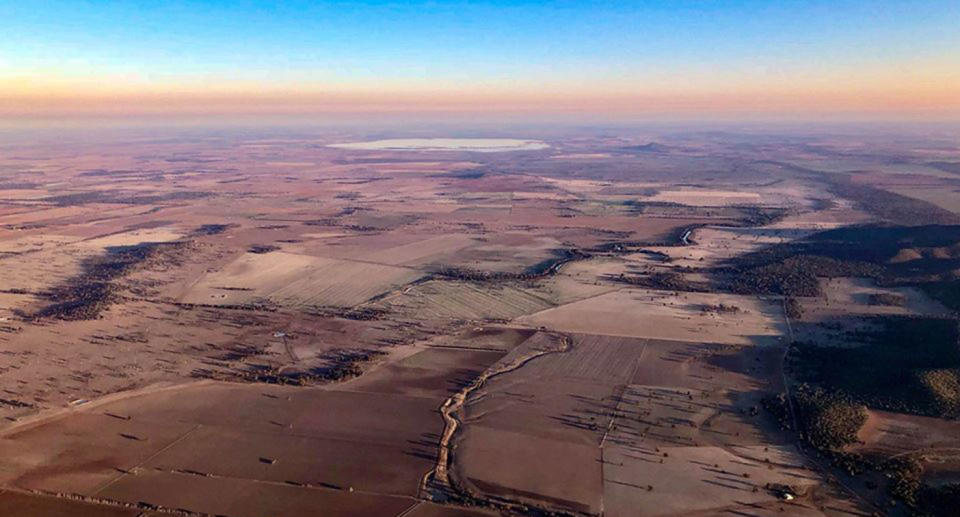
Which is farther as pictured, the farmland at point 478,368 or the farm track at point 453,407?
the farm track at point 453,407

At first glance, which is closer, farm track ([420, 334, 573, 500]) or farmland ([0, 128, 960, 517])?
farmland ([0, 128, 960, 517])

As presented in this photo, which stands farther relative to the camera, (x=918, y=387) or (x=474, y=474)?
(x=918, y=387)

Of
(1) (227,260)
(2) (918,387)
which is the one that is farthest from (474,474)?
(1) (227,260)

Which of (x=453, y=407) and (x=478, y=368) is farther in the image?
(x=478, y=368)

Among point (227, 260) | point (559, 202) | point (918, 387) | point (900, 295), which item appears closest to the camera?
point (918, 387)

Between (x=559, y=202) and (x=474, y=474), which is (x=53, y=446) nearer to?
(x=474, y=474)

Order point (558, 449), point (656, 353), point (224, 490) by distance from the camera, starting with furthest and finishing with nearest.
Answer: point (656, 353)
point (558, 449)
point (224, 490)

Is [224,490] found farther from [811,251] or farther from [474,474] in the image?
[811,251]
